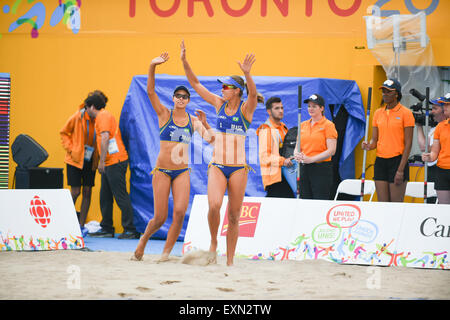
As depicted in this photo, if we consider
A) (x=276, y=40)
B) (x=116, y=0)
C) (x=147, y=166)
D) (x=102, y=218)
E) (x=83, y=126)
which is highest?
(x=116, y=0)

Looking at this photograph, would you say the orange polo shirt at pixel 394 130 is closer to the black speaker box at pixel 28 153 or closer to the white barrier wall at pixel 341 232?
the white barrier wall at pixel 341 232

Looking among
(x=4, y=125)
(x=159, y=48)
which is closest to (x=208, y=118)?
(x=159, y=48)

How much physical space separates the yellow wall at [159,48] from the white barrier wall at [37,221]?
2517 mm

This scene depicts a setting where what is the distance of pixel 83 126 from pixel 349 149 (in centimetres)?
391

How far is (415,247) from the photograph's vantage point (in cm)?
A: 668

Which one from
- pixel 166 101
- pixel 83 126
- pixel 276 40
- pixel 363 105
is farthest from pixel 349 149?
pixel 83 126

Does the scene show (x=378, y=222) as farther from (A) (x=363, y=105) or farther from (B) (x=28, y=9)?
(B) (x=28, y=9)

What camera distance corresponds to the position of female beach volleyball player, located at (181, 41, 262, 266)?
6.32m

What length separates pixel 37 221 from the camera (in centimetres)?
737

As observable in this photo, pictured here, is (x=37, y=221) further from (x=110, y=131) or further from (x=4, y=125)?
(x=4, y=125)

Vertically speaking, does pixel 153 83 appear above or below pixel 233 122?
above

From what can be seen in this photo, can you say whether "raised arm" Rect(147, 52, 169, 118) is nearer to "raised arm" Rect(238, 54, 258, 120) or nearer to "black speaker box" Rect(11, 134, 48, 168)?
"raised arm" Rect(238, 54, 258, 120)

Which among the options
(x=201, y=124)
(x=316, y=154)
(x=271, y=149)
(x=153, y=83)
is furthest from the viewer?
(x=271, y=149)

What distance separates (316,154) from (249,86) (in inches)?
72.7
